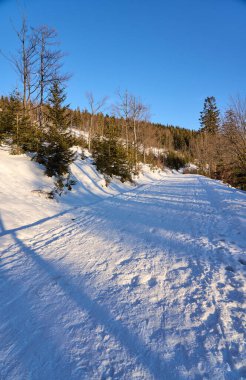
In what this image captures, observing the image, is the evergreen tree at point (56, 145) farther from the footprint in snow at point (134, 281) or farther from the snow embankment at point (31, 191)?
the footprint in snow at point (134, 281)

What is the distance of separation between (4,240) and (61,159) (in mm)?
7251

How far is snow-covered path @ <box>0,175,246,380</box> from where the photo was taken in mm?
1876

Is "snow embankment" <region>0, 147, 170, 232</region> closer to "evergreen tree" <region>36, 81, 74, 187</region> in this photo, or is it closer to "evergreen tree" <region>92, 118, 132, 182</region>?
"evergreen tree" <region>36, 81, 74, 187</region>

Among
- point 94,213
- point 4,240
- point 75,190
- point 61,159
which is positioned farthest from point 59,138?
point 4,240

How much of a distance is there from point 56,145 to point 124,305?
10.5 metres

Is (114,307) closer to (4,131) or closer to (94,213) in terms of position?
(94,213)

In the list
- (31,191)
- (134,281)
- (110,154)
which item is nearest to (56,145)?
(31,191)

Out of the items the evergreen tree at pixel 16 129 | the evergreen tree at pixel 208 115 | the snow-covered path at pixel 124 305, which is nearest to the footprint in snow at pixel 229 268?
the snow-covered path at pixel 124 305

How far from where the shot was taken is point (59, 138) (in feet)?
37.0

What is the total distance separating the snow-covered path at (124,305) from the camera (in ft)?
6.15

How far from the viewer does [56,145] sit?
11406 mm

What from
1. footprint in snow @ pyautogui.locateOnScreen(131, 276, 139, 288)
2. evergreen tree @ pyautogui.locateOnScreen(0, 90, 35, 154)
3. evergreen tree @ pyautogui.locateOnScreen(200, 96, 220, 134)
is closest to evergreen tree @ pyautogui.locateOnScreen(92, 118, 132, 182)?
evergreen tree @ pyautogui.locateOnScreen(0, 90, 35, 154)

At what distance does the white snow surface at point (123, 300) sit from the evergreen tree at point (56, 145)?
5562mm

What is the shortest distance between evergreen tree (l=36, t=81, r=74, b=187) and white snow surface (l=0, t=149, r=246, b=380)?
5.56 meters
